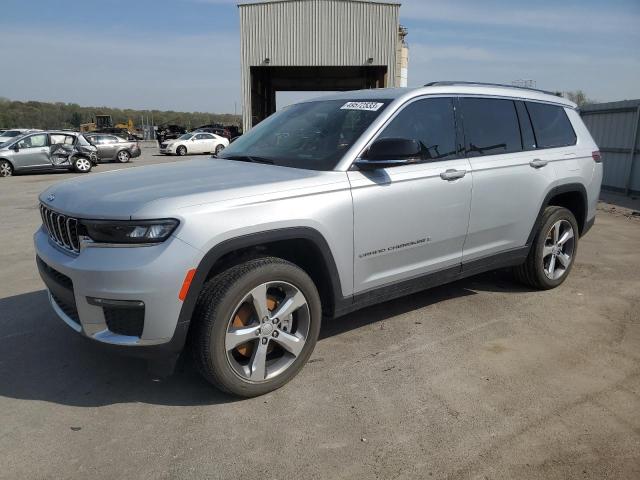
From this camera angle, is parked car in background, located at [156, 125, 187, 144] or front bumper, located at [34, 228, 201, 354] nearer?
front bumper, located at [34, 228, 201, 354]

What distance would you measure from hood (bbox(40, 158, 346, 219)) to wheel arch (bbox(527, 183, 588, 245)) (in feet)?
7.61

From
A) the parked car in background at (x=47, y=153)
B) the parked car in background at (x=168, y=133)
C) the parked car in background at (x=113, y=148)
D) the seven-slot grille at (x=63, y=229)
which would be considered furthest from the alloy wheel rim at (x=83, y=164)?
the parked car in background at (x=168, y=133)

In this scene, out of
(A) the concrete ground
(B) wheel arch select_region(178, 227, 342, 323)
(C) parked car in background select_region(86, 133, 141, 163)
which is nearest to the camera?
(A) the concrete ground

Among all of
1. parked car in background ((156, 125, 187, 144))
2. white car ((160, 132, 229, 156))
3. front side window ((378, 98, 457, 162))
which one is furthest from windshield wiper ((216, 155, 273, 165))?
parked car in background ((156, 125, 187, 144))

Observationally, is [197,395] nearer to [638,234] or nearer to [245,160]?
[245,160]

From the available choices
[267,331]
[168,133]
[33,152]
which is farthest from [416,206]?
[168,133]

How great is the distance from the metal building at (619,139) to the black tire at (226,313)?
38.4 ft

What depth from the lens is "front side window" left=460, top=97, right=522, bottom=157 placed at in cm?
410

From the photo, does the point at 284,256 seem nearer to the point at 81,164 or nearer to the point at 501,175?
the point at 501,175

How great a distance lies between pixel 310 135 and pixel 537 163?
2101 millimetres

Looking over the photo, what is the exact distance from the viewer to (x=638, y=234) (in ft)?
25.9

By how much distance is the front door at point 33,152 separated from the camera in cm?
1795

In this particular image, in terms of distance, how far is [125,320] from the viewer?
2.70 metres

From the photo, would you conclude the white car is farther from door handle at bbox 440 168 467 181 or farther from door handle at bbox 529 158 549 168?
door handle at bbox 440 168 467 181
